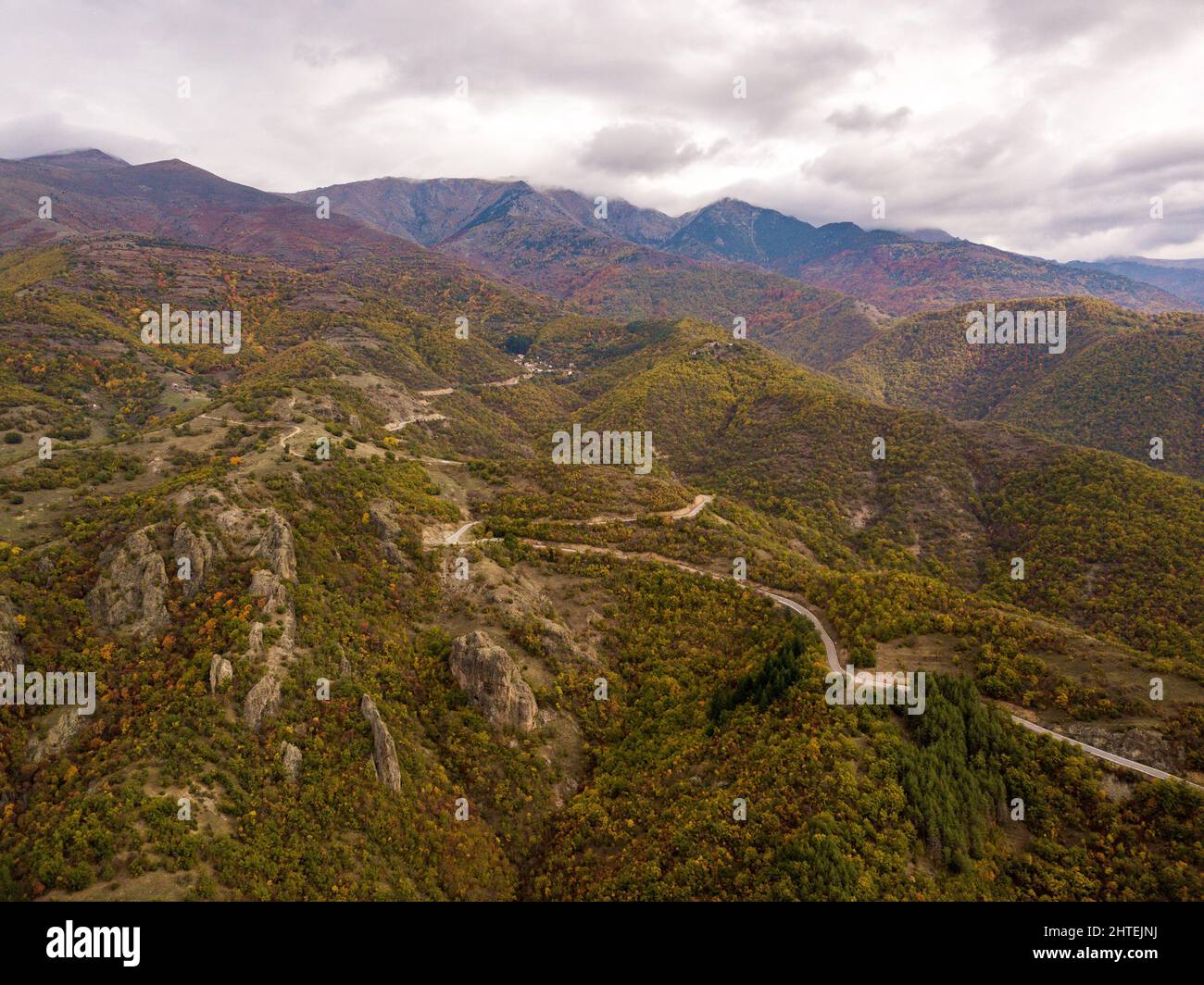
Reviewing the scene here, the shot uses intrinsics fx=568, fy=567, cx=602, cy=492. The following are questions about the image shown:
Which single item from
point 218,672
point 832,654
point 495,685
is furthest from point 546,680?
point 218,672

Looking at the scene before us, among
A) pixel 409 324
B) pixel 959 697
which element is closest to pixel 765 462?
pixel 959 697

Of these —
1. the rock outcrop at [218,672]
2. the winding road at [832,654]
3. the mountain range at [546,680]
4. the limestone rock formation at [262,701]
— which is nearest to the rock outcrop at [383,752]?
the mountain range at [546,680]

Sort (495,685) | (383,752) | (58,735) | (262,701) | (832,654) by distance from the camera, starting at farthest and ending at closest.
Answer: (832,654) → (495,685) → (383,752) → (262,701) → (58,735)

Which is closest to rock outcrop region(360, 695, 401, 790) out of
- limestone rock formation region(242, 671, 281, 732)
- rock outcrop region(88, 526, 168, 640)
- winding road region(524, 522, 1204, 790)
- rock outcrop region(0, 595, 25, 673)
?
limestone rock formation region(242, 671, 281, 732)

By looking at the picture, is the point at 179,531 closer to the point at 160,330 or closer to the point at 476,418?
the point at 476,418

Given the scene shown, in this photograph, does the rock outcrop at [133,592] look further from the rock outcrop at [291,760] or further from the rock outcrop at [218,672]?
the rock outcrop at [291,760]

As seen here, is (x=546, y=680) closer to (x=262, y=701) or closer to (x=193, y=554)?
(x=262, y=701)
